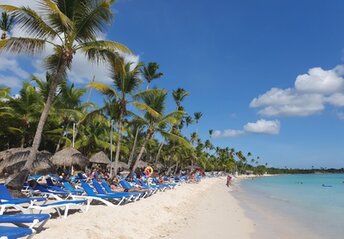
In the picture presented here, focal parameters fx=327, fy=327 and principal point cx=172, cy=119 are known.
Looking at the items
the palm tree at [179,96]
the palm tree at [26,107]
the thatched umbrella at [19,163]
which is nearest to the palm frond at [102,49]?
the thatched umbrella at [19,163]

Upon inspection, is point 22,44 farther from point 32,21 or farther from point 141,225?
point 141,225

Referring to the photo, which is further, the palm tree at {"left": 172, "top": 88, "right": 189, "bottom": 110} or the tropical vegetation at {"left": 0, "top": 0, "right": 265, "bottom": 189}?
the palm tree at {"left": 172, "top": 88, "right": 189, "bottom": 110}

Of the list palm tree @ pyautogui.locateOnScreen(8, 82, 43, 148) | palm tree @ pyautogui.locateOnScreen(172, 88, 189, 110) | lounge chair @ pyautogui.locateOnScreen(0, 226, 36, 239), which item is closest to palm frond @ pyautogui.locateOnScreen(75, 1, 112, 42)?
lounge chair @ pyautogui.locateOnScreen(0, 226, 36, 239)

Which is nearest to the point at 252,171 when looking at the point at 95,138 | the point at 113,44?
the point at 95,138

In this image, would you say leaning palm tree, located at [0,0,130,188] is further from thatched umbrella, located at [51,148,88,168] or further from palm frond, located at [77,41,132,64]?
thatched umbrella, located at [51,148,88,168]

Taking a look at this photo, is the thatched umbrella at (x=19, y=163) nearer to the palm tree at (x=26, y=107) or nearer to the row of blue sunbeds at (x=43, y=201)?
the row of blue sunbeds at (x=43, y=201)

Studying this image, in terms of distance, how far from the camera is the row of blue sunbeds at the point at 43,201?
4645 millimetres

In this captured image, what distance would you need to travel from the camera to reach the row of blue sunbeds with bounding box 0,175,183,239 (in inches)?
183

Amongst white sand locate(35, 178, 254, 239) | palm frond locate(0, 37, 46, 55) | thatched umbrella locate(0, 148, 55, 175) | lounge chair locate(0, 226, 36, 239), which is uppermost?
palm frond locate(0, 37, 46, 55)

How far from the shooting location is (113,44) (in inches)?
422

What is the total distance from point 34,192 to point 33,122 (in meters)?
14.4

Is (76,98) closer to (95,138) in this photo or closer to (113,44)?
(95,138)

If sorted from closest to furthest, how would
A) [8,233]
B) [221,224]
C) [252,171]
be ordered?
[8,233]
[221,224]
[252,171]

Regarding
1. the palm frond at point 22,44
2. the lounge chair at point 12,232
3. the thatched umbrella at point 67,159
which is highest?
the palm frond at point 22,44
